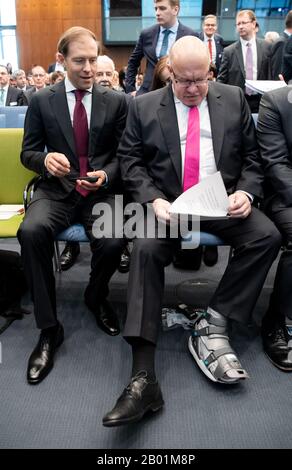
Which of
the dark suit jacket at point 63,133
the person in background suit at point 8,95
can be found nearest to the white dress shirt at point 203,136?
the dark suit jacket at point 63,133

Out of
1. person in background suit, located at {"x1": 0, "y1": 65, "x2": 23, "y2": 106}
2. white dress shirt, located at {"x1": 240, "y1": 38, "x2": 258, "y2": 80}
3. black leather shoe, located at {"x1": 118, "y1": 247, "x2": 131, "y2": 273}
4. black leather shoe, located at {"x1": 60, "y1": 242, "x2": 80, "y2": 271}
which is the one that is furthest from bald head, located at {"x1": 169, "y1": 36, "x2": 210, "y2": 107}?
person in background suit, located at {"x1": 0, "y1": 65, "x2": 23, "y2": 106}

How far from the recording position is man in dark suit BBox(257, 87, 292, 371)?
177 centimetres

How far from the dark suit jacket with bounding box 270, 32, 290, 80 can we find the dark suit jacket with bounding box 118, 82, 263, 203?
2.14 m

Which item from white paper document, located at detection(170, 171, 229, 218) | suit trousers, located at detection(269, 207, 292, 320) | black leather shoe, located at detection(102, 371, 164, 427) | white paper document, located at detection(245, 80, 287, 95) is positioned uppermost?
white paper document, located at detection(245, 80, 287, 95)

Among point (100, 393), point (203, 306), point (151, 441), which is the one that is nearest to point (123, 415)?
point (151, 441)

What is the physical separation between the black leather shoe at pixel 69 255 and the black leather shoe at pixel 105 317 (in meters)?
0.70

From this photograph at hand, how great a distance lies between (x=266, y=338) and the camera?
1.87 meters

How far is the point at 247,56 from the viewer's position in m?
3.86

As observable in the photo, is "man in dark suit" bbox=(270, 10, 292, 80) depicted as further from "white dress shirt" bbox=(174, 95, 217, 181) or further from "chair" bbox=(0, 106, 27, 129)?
"chair" bbox=(0, 106, 27, 129)

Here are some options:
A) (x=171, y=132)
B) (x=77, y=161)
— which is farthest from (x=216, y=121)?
(x=77, y=161)

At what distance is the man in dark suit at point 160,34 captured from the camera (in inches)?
122

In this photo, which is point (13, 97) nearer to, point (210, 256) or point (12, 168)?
point (12, 168)

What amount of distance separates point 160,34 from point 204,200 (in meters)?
2.25

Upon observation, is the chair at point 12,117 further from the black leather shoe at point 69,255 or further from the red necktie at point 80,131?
the red necktie at point 80,131
